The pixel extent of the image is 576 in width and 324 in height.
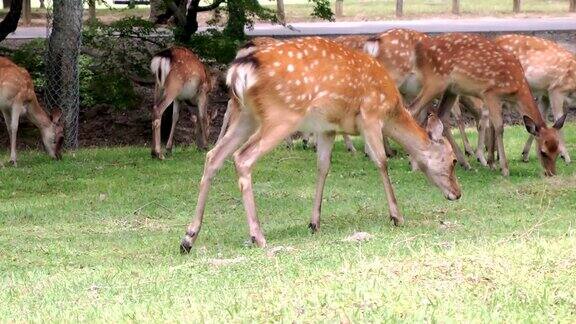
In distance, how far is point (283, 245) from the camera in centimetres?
844

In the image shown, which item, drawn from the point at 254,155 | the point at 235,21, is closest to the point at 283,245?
the point at 254,155

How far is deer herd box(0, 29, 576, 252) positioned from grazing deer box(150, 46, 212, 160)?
0.05ft

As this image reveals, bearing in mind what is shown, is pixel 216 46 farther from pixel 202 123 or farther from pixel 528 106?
pixel 528 106

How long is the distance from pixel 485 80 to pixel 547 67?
84.1 inches

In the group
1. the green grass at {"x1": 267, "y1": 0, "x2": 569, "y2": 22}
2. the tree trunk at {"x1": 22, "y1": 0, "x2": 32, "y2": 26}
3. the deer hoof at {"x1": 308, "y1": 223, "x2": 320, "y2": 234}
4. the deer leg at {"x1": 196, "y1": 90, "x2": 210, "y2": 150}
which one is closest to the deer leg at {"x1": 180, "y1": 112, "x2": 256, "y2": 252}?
the deer hoof at {"x1": 308, "y1": 223, "x2": 320, "y2": 234}

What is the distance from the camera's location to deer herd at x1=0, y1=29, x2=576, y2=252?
859cm

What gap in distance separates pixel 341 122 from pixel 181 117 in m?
12.0

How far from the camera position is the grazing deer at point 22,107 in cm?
1547

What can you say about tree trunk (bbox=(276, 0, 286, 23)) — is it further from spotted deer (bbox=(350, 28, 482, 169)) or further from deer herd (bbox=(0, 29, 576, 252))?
spotted deer (bbox=(350, 28, 482, 169))

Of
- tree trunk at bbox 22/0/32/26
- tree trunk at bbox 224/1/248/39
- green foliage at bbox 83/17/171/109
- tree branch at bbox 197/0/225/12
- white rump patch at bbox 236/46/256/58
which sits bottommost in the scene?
tree trunk at bbox 22/0/32/26

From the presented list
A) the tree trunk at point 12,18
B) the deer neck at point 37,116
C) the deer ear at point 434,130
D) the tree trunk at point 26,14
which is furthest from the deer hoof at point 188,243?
the tree trunk at point 26,14

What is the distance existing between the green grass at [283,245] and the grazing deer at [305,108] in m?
0.53

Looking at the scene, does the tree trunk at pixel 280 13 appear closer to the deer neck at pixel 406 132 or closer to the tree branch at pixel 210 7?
the tree branch at pixel 210 7

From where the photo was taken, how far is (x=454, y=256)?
21.0 ft
